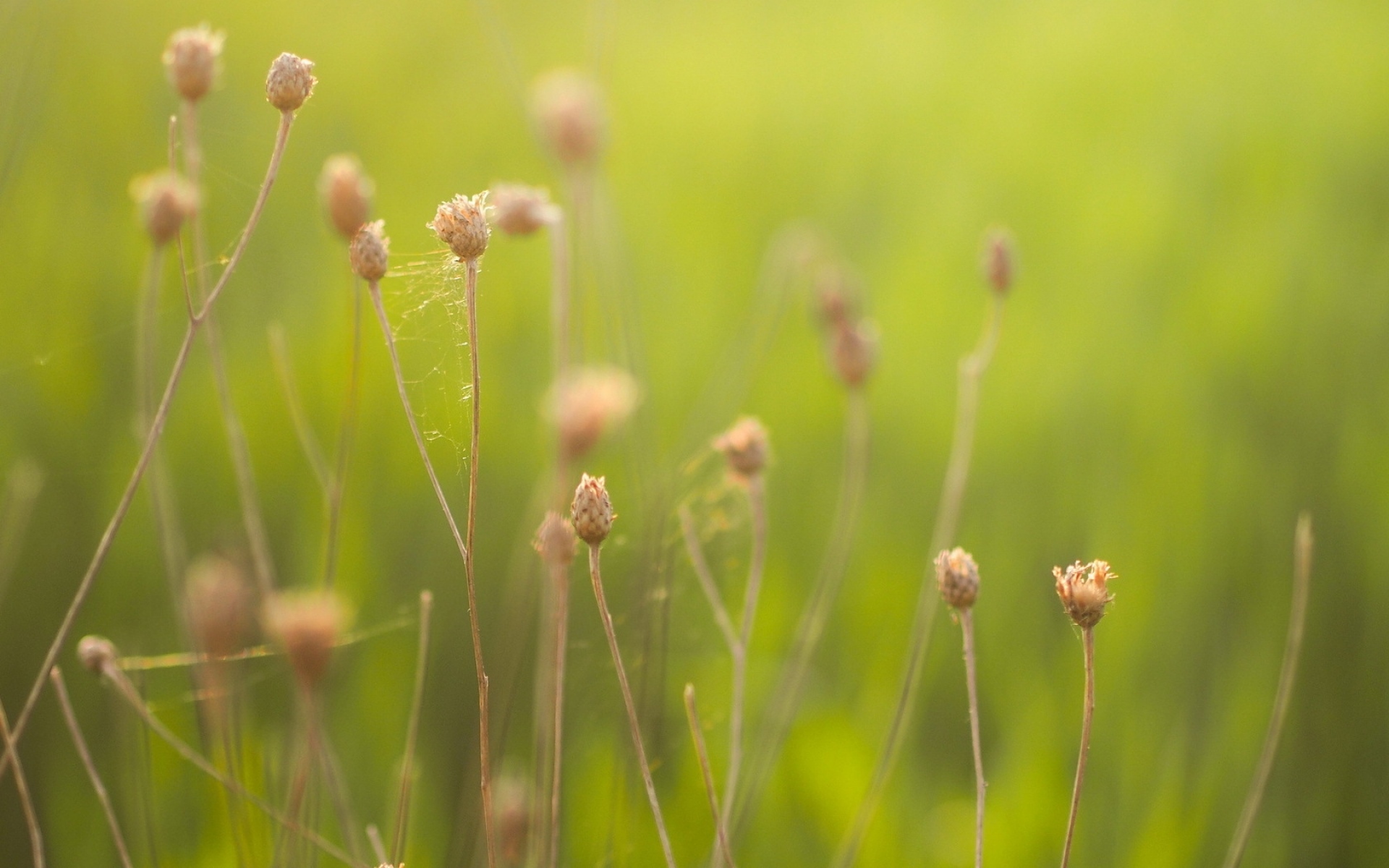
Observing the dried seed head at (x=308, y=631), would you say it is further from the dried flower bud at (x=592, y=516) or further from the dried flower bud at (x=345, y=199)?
the dried flower bud at (x=345, y=199)

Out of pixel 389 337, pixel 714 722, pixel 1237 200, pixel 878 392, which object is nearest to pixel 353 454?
pixel 714 722

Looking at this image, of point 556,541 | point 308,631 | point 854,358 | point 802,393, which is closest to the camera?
point 308,631

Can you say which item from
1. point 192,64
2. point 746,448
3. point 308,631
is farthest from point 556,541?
point 192,64

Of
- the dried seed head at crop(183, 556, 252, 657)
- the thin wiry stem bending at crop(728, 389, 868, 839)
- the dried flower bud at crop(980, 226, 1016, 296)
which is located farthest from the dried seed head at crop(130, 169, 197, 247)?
the dried flower bud at crop(980, 226, 1016, 296)

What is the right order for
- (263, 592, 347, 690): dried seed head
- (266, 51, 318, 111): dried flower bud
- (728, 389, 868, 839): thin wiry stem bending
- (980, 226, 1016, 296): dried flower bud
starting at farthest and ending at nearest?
(980, 226, 1016, 296): dried flower bud → (728, 389, 868, 839): thin wiry stem bending → (266, 51, 318, 111): dried flower bud → (263, 592, 347, 690): dried seed head

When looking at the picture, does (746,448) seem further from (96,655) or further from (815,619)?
(96,655)

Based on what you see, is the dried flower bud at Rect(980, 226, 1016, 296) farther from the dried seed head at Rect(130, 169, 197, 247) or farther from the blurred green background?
the dried seed head at Rect(130, 169, 197, 247)

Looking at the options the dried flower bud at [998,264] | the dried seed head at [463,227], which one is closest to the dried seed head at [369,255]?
the dried seed head at [463,227]
